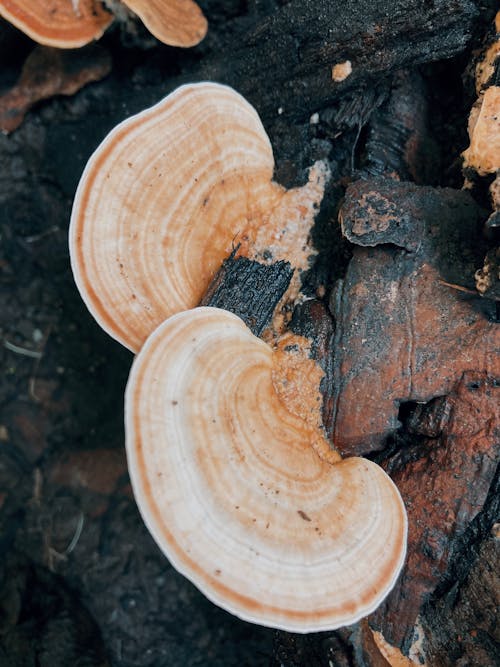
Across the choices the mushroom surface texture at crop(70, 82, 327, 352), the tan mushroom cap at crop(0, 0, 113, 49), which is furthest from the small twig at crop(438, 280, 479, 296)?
the tan mushroom cap at crop(0, 0, 113, 49)

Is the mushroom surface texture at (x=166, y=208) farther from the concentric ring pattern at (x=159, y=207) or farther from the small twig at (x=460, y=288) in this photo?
the small twig at (x=460, y=288)

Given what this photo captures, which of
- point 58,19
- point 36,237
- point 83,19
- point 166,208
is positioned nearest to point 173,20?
point 83,19

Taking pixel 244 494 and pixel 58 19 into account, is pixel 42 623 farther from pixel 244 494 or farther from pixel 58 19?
pixel 58 19

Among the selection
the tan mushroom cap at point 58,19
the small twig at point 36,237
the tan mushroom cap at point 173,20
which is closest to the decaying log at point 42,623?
the small twig at point 36,237

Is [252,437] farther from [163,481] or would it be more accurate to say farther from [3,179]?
[3,179]

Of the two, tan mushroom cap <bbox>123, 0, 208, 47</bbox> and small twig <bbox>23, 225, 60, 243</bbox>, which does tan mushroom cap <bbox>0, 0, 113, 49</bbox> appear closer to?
tan mushroom cap <bbox>123, 0, 208, 47</bbox>
